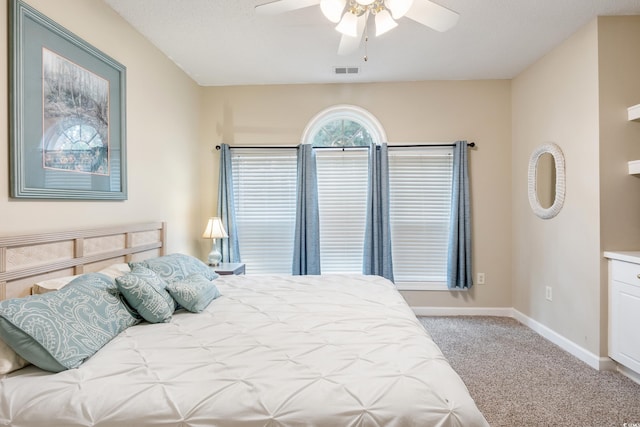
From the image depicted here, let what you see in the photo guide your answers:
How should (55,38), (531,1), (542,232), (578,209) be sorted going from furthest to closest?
(542,232), (578,209), (531,1), (55,38)

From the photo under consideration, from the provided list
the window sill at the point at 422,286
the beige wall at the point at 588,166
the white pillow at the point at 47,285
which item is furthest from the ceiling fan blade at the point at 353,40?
the window sill at the point at 422,286

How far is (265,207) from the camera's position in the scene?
13.3 feet

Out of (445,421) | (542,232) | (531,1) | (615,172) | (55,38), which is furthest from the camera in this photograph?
(542,232)

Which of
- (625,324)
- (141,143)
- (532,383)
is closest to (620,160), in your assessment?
(625,324)

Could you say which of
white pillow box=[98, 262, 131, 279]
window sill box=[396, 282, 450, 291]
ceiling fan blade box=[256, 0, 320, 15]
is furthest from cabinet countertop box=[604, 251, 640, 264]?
white pillow box=[98, 262, 131, 279]

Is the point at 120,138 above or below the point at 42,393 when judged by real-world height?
→ above

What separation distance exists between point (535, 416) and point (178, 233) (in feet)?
10.9

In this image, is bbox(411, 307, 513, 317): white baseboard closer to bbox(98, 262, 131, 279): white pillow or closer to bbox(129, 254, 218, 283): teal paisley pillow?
bbox(129, 254, 218, 283): teal paisley pillow

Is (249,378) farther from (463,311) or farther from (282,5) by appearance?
(463,311)

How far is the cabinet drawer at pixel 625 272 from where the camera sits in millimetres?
2339

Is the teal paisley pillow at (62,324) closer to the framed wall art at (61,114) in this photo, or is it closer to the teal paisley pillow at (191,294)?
the teal paisley pillow at (191,294)

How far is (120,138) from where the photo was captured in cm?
253

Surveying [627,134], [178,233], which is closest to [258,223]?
[178,233]

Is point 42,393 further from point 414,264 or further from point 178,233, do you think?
point 414,264
